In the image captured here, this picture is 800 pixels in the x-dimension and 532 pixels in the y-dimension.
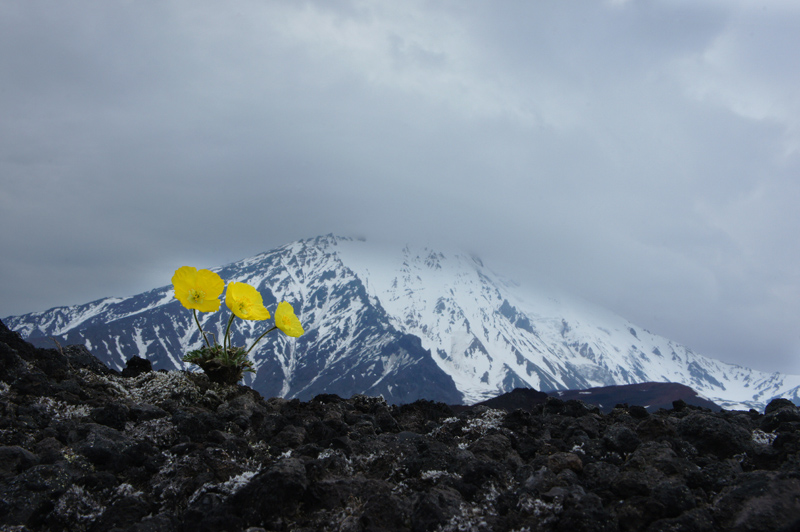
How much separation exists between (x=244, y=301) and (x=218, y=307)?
585 mm

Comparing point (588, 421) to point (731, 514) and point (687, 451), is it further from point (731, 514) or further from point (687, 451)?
point (731, 514)

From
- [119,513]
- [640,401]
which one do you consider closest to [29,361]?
[119,513]

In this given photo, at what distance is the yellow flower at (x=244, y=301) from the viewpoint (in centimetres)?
722

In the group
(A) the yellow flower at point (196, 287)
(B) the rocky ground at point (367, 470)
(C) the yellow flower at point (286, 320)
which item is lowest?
(B) the rocky ground at point (367, 470)

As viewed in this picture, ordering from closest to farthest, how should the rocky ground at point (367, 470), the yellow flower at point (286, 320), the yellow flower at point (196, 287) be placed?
the rocky ground at point (367, 470) < the yellow flower at point (196, 287) < the yellow flower at point (286, 320)

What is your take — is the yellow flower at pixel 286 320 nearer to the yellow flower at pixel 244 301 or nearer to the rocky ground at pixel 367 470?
the yellow flower at pixel 244 301

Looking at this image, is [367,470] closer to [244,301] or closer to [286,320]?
[286,320]

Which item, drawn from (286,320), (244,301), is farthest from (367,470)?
(244,301)

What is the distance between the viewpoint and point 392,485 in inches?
174

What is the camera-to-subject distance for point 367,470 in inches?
192

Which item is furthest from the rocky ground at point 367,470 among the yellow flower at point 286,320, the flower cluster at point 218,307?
the yellow flower at point 286,320

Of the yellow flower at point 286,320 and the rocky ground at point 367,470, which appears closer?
the rocky ground at point 367,470

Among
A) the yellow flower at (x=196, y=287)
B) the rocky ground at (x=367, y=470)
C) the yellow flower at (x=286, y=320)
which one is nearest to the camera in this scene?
the rocky ground at (x=367, y=470)

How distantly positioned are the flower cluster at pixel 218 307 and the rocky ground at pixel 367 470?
1.06 meters
